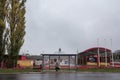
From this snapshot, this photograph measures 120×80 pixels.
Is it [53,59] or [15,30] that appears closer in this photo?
[15,30]

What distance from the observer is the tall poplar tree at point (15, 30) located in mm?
47594

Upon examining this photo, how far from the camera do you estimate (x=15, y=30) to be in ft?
157

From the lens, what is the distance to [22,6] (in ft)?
162

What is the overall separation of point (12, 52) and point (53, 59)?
6929 millimetres

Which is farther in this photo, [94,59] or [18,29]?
[94,59]

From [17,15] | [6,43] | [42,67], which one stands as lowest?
[42,67]

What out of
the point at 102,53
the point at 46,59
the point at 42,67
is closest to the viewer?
the point at 42,67

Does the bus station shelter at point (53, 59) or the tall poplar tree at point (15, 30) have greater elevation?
the tall poplar tree at point (15, 30)

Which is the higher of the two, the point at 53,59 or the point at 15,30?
the point at 15,30

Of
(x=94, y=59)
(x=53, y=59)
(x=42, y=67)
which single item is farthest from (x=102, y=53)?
(x=42, y=67)

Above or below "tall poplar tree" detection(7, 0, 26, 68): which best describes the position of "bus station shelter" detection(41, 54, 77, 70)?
below

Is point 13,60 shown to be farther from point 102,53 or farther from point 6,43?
point 102,53

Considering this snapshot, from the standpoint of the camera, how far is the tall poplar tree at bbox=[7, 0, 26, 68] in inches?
1874

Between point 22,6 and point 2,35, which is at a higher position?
point 22,6
